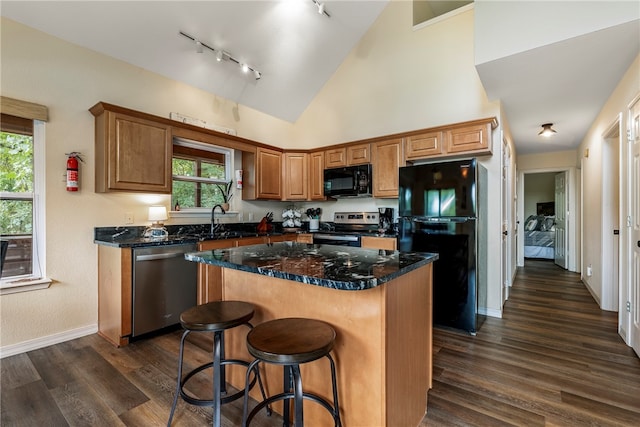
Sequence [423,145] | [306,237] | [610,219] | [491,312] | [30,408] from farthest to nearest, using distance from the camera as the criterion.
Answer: [306,237] < [423,145] < [610,219] < [491,312] < [30,408]

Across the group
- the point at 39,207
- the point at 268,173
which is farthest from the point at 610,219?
the point at 39,207

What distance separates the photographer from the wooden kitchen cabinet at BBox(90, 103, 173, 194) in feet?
9.18

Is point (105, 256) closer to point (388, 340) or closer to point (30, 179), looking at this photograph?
point (30, 179)

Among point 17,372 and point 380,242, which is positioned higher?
point 380,242

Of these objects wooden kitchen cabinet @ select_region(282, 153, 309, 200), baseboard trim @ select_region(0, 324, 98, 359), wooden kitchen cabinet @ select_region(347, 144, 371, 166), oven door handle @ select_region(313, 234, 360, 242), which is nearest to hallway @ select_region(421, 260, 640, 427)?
oven door handle @ select_region(313, 234, 360, 242)

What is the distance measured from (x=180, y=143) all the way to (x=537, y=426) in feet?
13.5

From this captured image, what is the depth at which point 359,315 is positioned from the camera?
1.34m

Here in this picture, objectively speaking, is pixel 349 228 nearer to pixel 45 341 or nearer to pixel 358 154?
pixel 358 154

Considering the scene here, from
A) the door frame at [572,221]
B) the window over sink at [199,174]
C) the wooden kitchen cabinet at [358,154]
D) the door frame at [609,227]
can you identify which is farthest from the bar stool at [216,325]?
the door frame at [572,221]

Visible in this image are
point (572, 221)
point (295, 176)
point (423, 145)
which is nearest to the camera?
point (423, 145)

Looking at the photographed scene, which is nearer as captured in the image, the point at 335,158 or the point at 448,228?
the point at 448,228

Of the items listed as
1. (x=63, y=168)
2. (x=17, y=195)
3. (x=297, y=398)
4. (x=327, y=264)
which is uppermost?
(x=63, y=168)

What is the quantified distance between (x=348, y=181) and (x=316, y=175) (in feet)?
2.07

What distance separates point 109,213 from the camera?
9.91 feet
